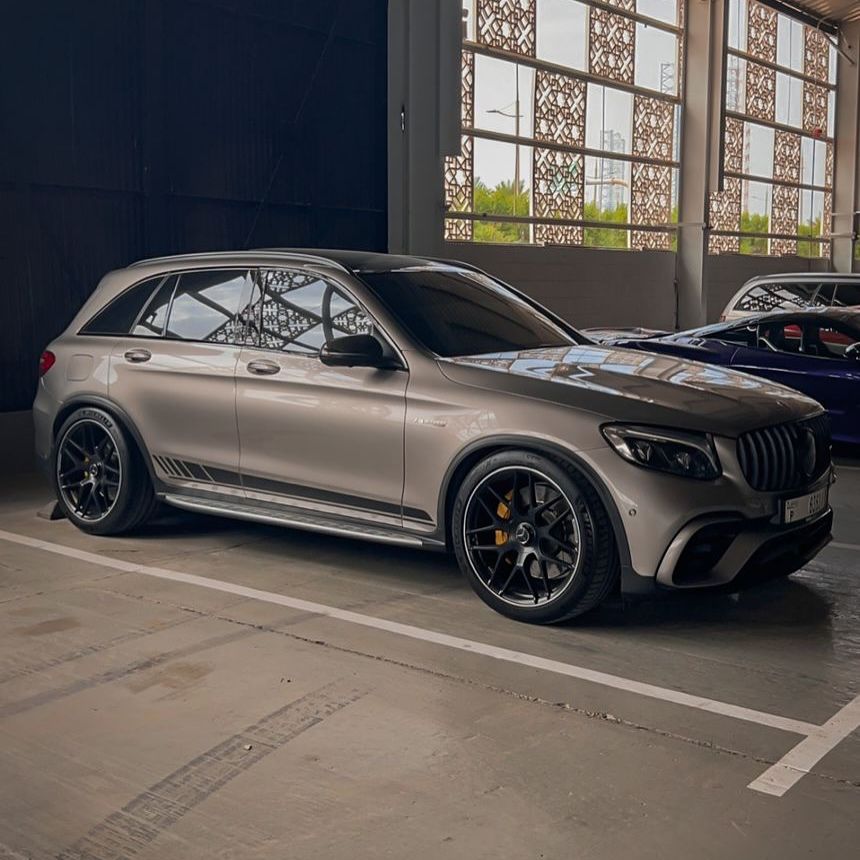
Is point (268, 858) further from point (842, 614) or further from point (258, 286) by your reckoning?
point (258, 286)

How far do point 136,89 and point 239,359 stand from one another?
5.16 m

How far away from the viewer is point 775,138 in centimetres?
2641

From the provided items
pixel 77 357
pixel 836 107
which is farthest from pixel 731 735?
pixel 836 107

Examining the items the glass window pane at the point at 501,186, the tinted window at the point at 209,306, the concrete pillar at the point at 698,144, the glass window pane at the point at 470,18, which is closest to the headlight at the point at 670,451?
the tinted window at the point at 209,306

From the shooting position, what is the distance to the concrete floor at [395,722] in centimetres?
331

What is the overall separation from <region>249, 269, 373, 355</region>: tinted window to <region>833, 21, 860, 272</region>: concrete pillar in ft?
82.7

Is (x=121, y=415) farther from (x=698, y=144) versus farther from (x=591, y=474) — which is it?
(x=698, y=144)

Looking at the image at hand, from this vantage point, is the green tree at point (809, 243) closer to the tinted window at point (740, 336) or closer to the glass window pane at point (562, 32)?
the glass window pane at point (562, 32)

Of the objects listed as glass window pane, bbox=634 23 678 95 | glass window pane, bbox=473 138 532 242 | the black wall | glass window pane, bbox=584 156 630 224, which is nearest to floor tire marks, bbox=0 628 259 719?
the black wall

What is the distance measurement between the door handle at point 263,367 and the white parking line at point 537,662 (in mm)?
1087

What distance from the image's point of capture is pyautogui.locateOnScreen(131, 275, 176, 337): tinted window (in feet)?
22.4

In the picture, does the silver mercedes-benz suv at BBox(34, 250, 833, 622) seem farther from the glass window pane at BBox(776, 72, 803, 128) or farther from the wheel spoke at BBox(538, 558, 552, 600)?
the glass window pane at BBox(776, 72, 803, 128)

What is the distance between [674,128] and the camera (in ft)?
74.9

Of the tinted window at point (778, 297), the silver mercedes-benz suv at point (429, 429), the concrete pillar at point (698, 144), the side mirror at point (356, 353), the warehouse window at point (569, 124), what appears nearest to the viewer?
the silver mercedes-benz suv at point (429, 429)
